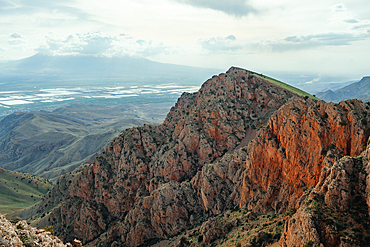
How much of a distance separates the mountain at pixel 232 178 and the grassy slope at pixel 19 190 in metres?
27.5

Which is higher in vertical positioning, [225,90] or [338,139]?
[225,90]

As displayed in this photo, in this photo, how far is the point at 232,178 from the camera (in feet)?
213

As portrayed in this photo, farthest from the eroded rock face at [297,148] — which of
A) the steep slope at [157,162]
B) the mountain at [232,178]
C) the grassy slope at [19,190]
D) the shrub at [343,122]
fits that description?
the grassy slope at [19,190]

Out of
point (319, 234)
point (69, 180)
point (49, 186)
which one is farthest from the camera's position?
point (49, 186)

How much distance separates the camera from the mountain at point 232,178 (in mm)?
30531

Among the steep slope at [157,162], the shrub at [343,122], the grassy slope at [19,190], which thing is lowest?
the grassy slope at [19,190]

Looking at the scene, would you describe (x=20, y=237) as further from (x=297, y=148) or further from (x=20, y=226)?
(x=297, y=148)

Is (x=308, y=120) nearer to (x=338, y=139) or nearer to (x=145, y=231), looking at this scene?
(x=338, y=139)

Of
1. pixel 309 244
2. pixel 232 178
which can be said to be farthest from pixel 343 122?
pixel 232 178

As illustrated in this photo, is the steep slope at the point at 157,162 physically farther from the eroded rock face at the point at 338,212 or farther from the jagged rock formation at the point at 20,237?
the jagged rock formation at the point at 20,237

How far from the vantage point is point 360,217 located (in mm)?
28391

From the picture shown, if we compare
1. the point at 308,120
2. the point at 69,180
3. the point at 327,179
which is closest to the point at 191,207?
the point at 308,120

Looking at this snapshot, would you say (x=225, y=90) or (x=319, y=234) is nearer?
(x=319, y=234)

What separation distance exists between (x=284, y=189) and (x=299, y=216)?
54.8 feet
